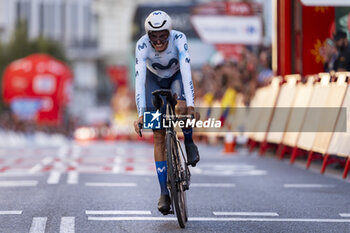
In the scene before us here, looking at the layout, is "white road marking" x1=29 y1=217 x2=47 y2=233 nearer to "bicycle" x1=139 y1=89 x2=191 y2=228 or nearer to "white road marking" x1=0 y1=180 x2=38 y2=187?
"bicycle" x1=139 y1=89 x2=191 y2=228

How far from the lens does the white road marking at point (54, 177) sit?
12916 millimetres

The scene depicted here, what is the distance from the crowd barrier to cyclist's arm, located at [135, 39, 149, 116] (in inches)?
202

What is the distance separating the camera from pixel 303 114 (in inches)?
663

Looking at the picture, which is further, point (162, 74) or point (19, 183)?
point (19, 183)

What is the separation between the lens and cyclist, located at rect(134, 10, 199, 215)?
353 inches

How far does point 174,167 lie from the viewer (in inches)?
347

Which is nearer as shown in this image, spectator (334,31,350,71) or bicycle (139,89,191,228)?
bicycle (139,89,191,228)

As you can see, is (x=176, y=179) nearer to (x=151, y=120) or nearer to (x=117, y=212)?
(x=151, y=120)

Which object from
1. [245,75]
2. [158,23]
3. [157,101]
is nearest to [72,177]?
[157,101]

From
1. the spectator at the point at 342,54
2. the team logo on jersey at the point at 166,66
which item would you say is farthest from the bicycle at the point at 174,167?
the spectator at the point at 342,54

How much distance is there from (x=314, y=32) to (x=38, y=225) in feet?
38.0

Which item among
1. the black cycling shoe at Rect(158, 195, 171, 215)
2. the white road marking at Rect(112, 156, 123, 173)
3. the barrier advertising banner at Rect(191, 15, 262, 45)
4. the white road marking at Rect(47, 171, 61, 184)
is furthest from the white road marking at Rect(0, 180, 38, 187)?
the barrier advertising banner at Rect(191, 15, 262, 45)

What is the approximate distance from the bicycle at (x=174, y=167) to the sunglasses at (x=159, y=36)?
19.0 inches

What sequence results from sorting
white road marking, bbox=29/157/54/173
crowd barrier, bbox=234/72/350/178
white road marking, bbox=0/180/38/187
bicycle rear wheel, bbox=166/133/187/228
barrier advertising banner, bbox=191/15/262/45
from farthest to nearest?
barrier advertising banner, bbox=191/15/262/45 → white road marking, bbox=29/157/54/173 → crowd barrier, bbox=234/72/350/178 → white road marking, bbox=0/180/38/187 → bicycle rear wheel, bbox=166/133/187/228
